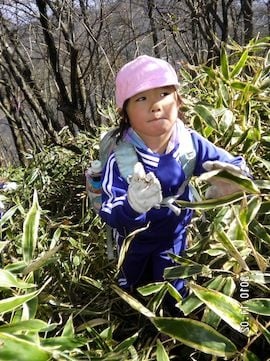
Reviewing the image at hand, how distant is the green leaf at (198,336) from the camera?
0.89 metres

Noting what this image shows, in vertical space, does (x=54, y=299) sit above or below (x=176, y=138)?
below

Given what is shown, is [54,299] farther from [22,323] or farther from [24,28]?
[24,28]

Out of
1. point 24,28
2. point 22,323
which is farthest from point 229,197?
point 24,28

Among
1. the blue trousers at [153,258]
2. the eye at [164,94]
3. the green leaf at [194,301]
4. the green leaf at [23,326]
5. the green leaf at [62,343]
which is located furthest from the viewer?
the blue trousers at [153,258]

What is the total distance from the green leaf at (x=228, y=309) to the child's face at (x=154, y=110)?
0.35 meters

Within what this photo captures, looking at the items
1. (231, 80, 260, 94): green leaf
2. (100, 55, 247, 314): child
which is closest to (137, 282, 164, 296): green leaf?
(100, 55, 247, 314): child

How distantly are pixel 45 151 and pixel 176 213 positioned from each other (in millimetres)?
1222

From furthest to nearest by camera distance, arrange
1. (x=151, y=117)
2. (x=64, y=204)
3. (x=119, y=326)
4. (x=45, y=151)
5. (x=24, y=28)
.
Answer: (x=24, y=28)
(x=45, y=151)
(x=64, y=204)
(x=119, y=326)
(x=151, y=117)

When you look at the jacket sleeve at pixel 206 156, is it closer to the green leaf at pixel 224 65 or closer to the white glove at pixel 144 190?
the white glove at pixel 144 190

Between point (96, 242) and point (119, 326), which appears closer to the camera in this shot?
point (119, 326)

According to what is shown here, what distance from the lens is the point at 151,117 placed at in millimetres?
1101

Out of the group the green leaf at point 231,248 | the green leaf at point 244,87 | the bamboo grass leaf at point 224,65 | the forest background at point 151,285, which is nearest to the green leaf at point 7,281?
the forest background at point 151,285

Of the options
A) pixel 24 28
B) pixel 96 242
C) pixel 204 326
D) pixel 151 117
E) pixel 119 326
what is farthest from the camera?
pixel 24 28

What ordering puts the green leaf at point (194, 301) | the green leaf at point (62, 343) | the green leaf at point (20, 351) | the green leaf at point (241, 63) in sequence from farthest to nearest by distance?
the green leaf at point (241, 63), the green leaf at point (194, 301), the green leaf at point (62, 343), the green leaf at point (20, 351)
